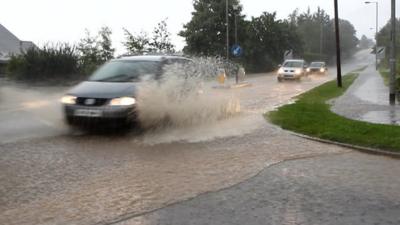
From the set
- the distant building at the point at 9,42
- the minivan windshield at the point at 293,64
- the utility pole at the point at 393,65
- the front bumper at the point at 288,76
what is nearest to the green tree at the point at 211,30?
the distant building at the point at 9,42

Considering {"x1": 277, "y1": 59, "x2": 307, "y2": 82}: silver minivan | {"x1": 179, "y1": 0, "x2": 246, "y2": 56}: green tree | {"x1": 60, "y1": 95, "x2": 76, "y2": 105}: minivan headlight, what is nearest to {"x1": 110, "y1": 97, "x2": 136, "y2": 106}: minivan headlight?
{"x1": 60, "y1": 95, "x2": 76, "y2": 105}: minivan headlight

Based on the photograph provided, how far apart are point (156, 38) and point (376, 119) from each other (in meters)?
29.0

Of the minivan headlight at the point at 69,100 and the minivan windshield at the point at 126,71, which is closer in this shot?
the minivan headlight at the point at 69,100

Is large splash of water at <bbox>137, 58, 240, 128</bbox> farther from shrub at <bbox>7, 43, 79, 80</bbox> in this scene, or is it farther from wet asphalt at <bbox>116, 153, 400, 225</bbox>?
shrub at <bbox>7, 43, 79, 80</bbox>

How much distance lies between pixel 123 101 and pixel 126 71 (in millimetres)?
1482

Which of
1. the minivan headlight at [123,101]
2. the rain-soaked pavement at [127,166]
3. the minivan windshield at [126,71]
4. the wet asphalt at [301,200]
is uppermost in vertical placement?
the minivan windshield at [126,71]

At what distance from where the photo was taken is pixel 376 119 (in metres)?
13.9

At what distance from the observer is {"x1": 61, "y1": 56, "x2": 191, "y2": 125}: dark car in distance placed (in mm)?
11250

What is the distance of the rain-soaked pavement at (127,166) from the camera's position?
619cm

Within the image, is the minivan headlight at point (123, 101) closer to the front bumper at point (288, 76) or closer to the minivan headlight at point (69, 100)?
the minivan headlight at point (69, 100)

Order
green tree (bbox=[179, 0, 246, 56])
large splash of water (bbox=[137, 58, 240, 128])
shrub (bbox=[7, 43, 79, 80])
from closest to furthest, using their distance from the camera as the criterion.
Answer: large splash of water (bbox=[137, 58, 240, 128]) → shrub (bbox=[7, 43, 79, 80]) → green tree (bbox=[179, 0, 246, 56])

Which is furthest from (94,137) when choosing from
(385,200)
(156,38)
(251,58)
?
(251,58)

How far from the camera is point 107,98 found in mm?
11297

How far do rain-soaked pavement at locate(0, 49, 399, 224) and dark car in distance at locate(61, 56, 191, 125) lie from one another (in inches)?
14.9
